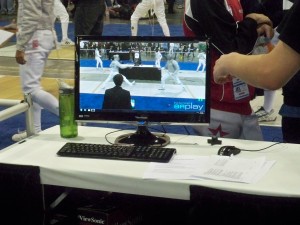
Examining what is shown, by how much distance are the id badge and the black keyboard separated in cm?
60

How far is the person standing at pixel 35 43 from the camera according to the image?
4.05 meters

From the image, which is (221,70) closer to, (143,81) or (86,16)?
(143,81)

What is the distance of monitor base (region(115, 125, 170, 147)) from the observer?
2.50 metres

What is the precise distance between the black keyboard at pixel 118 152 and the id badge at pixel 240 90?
1.97 feet

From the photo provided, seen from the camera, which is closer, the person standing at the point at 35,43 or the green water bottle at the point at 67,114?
the green water bottle at the point at 67,114

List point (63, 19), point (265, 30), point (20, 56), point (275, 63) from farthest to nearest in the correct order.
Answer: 1. point (63, 19)
2. point (20, 56)
3. point (265, 30)
4. point (275, 63)

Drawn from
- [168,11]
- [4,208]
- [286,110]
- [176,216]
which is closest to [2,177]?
[4,208]

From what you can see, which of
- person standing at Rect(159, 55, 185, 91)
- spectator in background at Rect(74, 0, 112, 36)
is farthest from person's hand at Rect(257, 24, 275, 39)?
spectator in background at Rect(74, 0, 112, 36)

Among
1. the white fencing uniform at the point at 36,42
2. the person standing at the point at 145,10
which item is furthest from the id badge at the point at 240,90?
the person standing at the point at 145,10

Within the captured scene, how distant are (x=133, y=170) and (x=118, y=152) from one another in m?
0.20

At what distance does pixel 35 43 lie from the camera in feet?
14.0

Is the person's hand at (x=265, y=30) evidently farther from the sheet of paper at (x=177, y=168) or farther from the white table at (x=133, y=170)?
the sheet of paper at (x=177, y=168)

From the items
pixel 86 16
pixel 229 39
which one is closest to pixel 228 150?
pixel 229 39

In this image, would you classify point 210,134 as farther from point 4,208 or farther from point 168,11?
point 168,11
